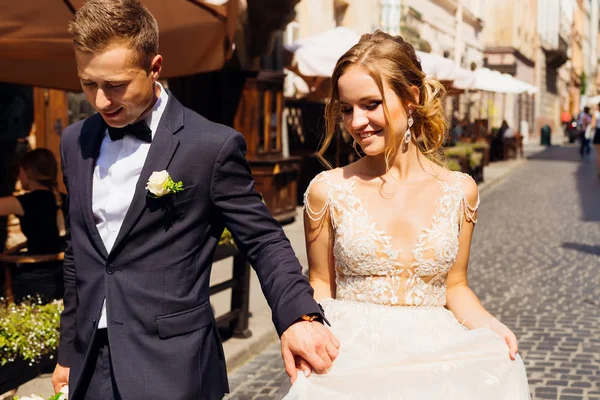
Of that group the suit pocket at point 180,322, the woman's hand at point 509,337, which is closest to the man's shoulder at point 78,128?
the suit pocket at point 180,322

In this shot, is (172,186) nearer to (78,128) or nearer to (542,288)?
(78,128)

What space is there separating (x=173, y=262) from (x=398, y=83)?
901 millimetres

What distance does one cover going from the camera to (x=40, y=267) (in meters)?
6.26

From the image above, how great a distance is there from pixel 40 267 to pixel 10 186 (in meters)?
2.86

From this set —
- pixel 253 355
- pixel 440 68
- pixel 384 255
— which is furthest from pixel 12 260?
pixel 440 68

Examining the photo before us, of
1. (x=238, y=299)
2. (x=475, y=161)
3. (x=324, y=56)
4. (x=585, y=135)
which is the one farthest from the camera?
(x=585, y=135)

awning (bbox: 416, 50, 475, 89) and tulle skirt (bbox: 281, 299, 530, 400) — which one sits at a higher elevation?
awning (bbox: 416, 50, 475, 89)

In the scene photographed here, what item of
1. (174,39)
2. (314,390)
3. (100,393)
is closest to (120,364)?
(100,393)

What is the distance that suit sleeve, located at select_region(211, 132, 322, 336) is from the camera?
2566 millimetres

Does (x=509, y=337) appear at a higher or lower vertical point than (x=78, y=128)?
lower

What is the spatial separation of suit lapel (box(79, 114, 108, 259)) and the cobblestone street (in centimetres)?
194

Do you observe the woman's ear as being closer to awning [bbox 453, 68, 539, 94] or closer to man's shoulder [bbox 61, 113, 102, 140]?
man's shoulder [bbox 61, 113, 102, 140]

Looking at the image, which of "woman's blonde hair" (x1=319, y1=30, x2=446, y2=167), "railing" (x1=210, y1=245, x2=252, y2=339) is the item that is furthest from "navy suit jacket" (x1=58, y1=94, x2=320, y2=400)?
"railing" (x1=210, y1=245, x2=252, y2=339)

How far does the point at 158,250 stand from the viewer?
254cm
